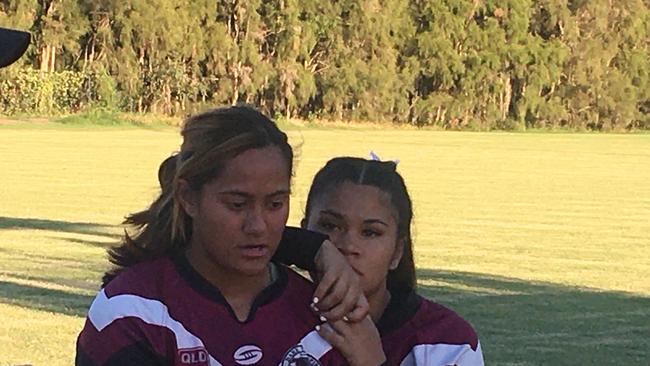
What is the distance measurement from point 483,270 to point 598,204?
34.2 ft

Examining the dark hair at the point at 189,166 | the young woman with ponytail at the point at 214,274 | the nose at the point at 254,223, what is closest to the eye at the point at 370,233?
the young woman with ponytail at the point at 214,274

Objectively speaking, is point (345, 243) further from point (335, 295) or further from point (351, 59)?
point (351, 59)

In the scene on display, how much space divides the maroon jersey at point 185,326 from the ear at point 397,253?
0.43 m

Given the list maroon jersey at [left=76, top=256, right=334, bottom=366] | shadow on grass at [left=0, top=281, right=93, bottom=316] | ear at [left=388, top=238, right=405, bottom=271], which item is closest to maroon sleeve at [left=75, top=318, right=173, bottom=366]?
maroon jersey at [left=76, top=256, right=334, bottom=366]

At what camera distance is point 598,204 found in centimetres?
2306

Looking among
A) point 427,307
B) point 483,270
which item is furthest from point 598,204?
point 427,307

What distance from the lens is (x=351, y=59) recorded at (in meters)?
65.3

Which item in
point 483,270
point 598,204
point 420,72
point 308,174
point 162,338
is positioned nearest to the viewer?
point 162,338

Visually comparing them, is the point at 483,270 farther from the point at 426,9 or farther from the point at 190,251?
the point at 426,9

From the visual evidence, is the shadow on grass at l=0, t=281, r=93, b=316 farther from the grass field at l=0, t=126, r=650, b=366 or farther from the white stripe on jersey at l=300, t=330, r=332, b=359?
the white stripe on jersey at l=300, t=330, r=332, b=359

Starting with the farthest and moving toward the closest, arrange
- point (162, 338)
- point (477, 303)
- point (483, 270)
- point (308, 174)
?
1. point (308, 174)
2. point (483, 270)
3. point (477, 303)
4. point (162, 338)

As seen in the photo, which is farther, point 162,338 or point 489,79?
point 489,79

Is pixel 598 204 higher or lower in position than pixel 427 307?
lower

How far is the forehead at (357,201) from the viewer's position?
123 inches
